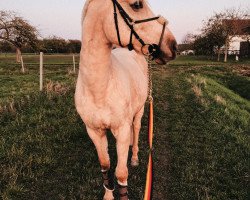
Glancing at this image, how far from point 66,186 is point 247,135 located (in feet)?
15.4

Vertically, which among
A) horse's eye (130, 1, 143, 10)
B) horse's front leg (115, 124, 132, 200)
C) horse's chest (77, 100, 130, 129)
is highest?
horse's eye (130, 1, 143, 10)

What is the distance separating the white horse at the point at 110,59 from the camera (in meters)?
3.17

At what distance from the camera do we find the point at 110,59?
3.69 m

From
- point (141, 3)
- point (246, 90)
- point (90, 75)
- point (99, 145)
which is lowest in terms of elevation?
point (246, 90)

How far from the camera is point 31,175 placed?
4.82 meters

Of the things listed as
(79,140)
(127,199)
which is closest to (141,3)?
(127,199)

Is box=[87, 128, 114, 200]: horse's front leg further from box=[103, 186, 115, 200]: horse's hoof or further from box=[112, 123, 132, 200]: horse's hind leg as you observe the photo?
box=[112, 123, 132, 200]: horse's hind leg

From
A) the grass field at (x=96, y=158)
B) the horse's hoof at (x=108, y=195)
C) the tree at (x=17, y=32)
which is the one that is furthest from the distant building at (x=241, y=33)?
the horse's hoof at (x=108, y=195)

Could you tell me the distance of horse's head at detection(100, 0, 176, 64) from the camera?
3.14m

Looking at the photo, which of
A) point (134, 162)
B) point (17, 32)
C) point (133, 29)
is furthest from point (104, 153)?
point (17, 32)

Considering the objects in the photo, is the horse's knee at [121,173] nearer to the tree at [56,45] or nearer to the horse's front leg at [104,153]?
the horse's front leg at [104,153]

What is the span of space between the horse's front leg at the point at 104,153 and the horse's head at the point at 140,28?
1388mm

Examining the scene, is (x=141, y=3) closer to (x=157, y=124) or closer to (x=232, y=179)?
(x=232, y=179)

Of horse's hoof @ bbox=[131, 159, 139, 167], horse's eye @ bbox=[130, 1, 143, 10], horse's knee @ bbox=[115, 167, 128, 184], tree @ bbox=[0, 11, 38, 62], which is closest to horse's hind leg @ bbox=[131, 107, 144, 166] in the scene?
horse's hoof @ bbox=[131, 159, 139, 167]
